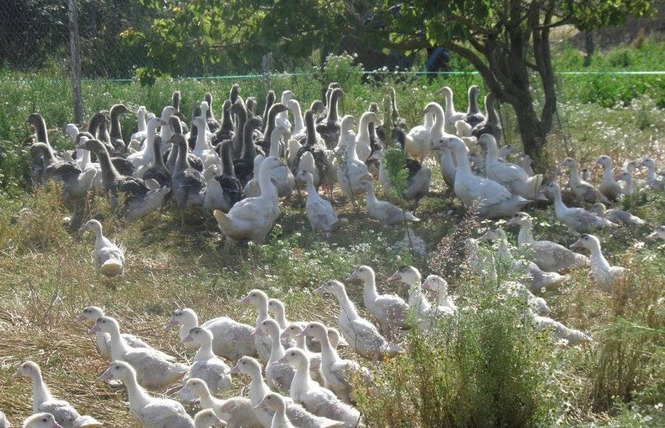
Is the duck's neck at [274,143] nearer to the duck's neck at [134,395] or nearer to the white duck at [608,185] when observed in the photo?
the white duck at [608,185]

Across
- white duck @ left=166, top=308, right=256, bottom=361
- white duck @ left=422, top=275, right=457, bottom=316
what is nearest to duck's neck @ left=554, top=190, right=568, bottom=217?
white duck @ left=422, top=275, right=457, bottom=316

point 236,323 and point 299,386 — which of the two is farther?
point 236,323

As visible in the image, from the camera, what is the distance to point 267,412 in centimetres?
612

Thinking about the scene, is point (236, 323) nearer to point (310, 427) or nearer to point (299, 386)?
point (299, 386)

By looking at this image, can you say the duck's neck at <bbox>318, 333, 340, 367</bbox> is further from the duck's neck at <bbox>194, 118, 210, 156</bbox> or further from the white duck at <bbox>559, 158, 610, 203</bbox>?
the duck's neck at <bbox>194, 118, 210, 156</bbox>

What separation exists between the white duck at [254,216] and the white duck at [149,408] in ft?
12.8

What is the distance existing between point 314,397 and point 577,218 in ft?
16.7

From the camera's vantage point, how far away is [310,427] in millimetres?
5953

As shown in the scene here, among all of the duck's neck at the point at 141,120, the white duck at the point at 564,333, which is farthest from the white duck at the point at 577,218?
the duck's neck at the point at 141,120

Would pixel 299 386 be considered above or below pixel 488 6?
below

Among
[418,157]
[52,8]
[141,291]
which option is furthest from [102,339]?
[52,8]

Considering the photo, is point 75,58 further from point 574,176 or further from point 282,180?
point 574,176

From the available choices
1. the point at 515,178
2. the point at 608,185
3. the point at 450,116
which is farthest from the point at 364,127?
the point at 608,185

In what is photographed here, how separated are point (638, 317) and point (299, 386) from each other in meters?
2.08
